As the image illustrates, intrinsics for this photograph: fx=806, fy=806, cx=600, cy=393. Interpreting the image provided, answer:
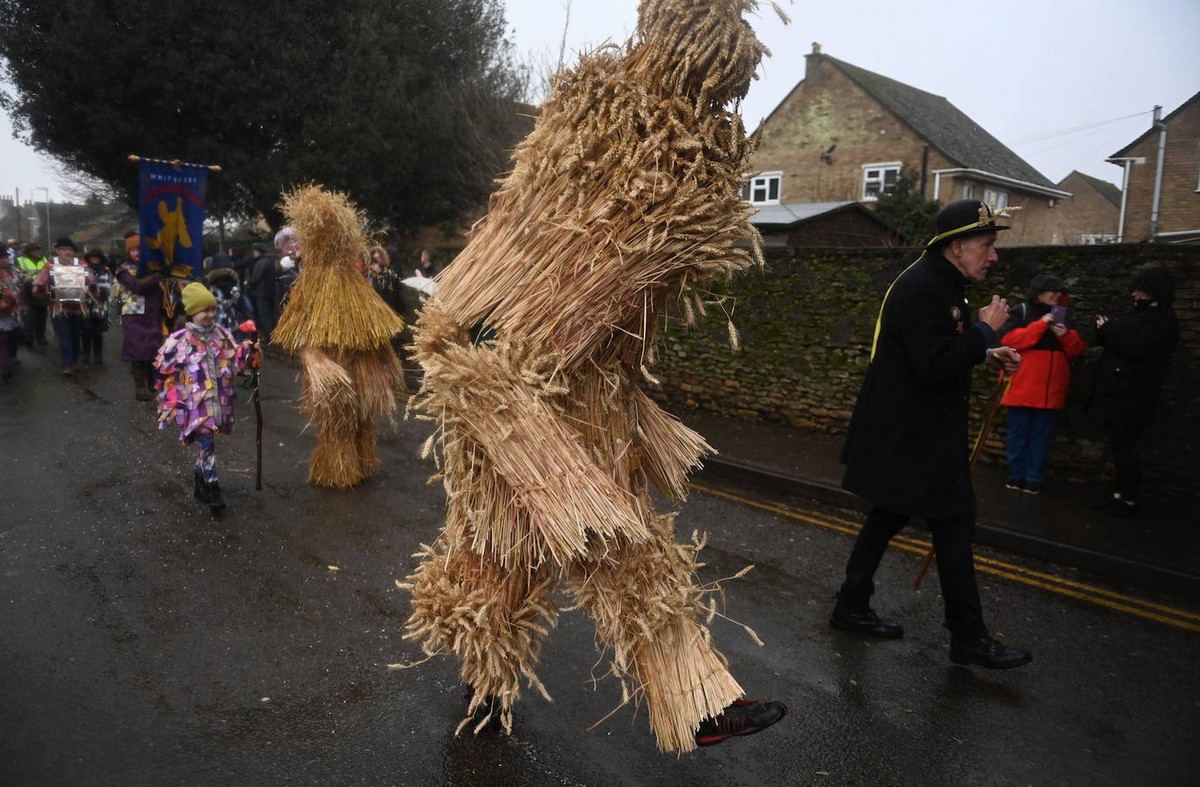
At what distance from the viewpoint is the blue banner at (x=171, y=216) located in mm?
8719

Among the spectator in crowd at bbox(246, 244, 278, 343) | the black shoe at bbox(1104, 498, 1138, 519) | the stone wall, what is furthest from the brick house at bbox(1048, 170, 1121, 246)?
the spectator in crowd at bbox(246, 244, 278, 343)

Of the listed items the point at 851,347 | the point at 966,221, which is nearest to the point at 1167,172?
the point at 851,347

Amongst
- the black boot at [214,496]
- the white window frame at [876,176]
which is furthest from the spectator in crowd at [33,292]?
the white window frame at [876,176]

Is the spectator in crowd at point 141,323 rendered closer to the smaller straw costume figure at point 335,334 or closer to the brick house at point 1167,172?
the smaller straw costume figure at point 335,334

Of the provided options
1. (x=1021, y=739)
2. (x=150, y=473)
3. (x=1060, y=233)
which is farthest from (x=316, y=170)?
(x=1060, y=233)

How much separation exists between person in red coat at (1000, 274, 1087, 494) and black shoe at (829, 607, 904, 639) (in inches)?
134

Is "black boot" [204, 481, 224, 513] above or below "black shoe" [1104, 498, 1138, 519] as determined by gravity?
below

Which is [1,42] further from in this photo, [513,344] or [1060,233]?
[1060,233]

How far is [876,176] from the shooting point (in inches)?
1090

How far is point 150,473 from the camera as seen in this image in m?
6.75

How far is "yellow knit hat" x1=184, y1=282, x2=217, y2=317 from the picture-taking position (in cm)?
572

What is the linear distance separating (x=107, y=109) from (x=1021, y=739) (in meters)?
20.0

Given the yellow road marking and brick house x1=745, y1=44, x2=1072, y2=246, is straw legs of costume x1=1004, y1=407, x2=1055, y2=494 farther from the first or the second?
brick house x1=745, y1=44, x2=1072, y2=246

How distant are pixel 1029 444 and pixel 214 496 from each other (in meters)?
6.55
